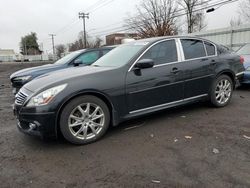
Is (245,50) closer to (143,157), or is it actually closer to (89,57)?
(89,57)

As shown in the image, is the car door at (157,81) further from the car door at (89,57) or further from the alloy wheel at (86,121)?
the car door at (89,57)

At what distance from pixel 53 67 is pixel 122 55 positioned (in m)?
3.67

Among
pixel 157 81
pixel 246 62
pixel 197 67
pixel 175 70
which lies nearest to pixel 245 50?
pixel 246 62

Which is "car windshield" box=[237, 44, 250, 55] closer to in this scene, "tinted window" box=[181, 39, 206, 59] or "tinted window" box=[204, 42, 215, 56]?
"tinted window" box=[204, 42, 215, 56]

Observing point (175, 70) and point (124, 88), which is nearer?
point (124, 88)

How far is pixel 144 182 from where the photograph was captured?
2.83 metres

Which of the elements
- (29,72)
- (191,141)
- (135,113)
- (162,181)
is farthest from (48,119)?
(29,72)

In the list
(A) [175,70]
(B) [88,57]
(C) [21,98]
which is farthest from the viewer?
(B) [88,57]

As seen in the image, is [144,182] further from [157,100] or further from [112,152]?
[157,100]

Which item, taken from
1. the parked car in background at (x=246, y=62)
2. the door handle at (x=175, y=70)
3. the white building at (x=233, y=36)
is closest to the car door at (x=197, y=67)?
the door handle at (x=175, y=70)

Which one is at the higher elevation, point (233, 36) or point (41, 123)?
point (233, 36)

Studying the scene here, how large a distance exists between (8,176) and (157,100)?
266cm

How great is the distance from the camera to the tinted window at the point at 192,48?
5.12 m

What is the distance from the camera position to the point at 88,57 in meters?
8.48
